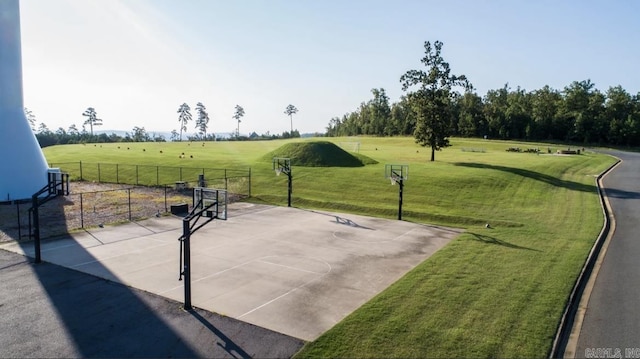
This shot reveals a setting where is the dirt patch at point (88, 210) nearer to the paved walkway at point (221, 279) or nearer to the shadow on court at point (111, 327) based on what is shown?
the paved walkway at point (221, 279)

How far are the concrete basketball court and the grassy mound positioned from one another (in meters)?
18.4

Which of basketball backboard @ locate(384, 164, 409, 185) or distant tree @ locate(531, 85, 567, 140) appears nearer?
basketball backboard @ locate(384, 164, 409, 185)

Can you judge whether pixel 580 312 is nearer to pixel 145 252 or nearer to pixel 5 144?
pixel 145 252

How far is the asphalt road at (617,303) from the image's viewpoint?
9906mm

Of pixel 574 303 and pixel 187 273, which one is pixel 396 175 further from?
pixel 187 273

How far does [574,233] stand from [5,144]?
33.7 metres

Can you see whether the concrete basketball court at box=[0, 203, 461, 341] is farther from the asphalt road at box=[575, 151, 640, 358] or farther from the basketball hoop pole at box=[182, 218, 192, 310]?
the asphalt road at box=[575, 151, 640, 358]

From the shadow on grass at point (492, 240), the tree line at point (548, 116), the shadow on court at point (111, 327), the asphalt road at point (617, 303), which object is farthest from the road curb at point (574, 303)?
the tree line at point (548, 116)

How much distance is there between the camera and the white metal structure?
1073 inches

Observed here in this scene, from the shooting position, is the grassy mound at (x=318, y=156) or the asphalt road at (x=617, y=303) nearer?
the asphalt road at (x=617, y=303)

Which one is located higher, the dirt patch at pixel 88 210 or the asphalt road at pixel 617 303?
the dirt patch at pixel 88 210

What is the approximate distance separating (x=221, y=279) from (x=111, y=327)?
13.5 feet

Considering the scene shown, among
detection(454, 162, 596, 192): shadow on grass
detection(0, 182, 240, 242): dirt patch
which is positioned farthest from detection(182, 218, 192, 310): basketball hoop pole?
detection(454, 162, 596, 192): shadow on grass

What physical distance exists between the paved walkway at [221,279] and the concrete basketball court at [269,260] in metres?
0.04
